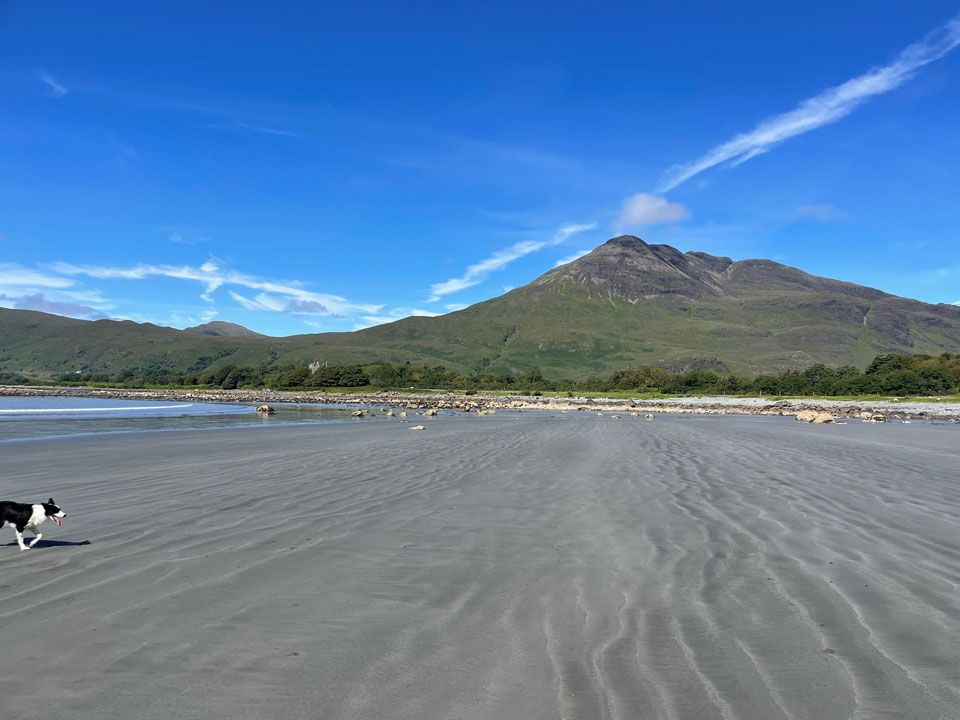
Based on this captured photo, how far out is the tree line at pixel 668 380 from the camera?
78.1 metres

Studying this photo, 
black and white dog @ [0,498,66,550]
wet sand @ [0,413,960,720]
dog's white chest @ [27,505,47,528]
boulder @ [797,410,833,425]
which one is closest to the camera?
wet sand @ [0,413,960,720]

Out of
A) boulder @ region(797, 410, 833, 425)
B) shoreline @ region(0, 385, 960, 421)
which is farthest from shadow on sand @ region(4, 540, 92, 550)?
shoreline @ region(0, 385, 960, 421)

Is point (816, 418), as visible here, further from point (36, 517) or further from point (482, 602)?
point (36, 517)

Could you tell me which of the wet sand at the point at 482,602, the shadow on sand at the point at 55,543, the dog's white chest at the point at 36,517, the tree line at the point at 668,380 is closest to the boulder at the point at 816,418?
the wet sand at the point at 482,602

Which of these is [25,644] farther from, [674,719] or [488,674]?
[674,719]

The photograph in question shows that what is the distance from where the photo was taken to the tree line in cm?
7812

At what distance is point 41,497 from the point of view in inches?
429

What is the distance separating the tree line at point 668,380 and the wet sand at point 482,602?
262ft

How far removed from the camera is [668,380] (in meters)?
105

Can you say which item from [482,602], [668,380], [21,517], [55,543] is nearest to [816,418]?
[482,602]

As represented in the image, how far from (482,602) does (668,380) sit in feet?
344

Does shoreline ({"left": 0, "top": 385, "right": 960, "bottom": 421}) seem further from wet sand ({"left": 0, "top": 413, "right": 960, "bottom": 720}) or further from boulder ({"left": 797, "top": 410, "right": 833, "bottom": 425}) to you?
wet sand ({"left": 0, "top": 413, "right": 960, "bottom": 720})

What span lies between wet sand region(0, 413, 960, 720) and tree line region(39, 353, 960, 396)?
79.8m

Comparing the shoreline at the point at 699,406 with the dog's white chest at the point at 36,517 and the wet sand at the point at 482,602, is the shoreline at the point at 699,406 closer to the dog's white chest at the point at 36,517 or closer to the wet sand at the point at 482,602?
the wet sand at the point at 482,602
